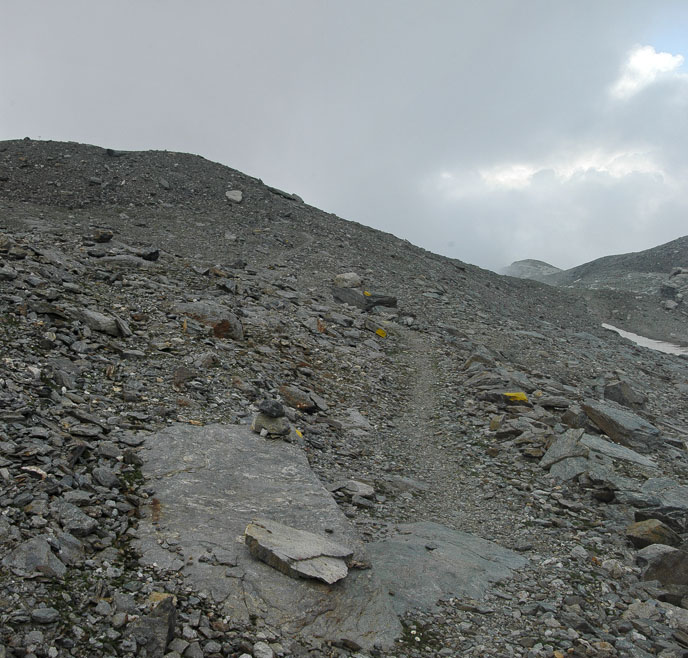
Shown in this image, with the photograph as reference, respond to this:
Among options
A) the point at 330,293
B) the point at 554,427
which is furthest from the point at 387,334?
the point at 554,427

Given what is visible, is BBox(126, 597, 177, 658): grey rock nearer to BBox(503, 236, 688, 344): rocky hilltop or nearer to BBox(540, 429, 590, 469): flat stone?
BBox(540, 429, 590, 469): flat stone

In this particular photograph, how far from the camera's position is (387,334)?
66.9 ft

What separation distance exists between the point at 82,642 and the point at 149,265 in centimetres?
1508

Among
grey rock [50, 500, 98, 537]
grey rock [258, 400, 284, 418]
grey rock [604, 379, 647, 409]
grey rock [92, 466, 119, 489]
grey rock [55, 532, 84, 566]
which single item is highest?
grey rock [604, 379, 647, 409]

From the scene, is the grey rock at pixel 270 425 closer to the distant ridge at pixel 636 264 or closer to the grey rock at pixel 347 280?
the grey rock at pixel 347 280

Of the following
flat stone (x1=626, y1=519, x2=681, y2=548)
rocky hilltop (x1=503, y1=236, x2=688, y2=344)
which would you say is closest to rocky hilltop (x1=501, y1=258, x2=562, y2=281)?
rocky hilltop (x1=503, y1=236, x2=688, y2=344)

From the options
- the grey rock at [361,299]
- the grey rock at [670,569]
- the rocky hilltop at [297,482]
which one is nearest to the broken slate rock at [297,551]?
the rocky hilltop at [297,482]

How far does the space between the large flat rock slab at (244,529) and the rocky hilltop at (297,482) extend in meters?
0.03

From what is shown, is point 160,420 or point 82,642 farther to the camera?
point 160,420

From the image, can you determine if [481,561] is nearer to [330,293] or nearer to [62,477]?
[62,477]

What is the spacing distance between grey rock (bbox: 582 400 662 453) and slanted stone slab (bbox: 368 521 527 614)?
695 centimetres

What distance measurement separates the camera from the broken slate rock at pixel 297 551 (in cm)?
563

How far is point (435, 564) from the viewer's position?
6855mm

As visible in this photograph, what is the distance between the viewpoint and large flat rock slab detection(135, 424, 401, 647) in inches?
207
